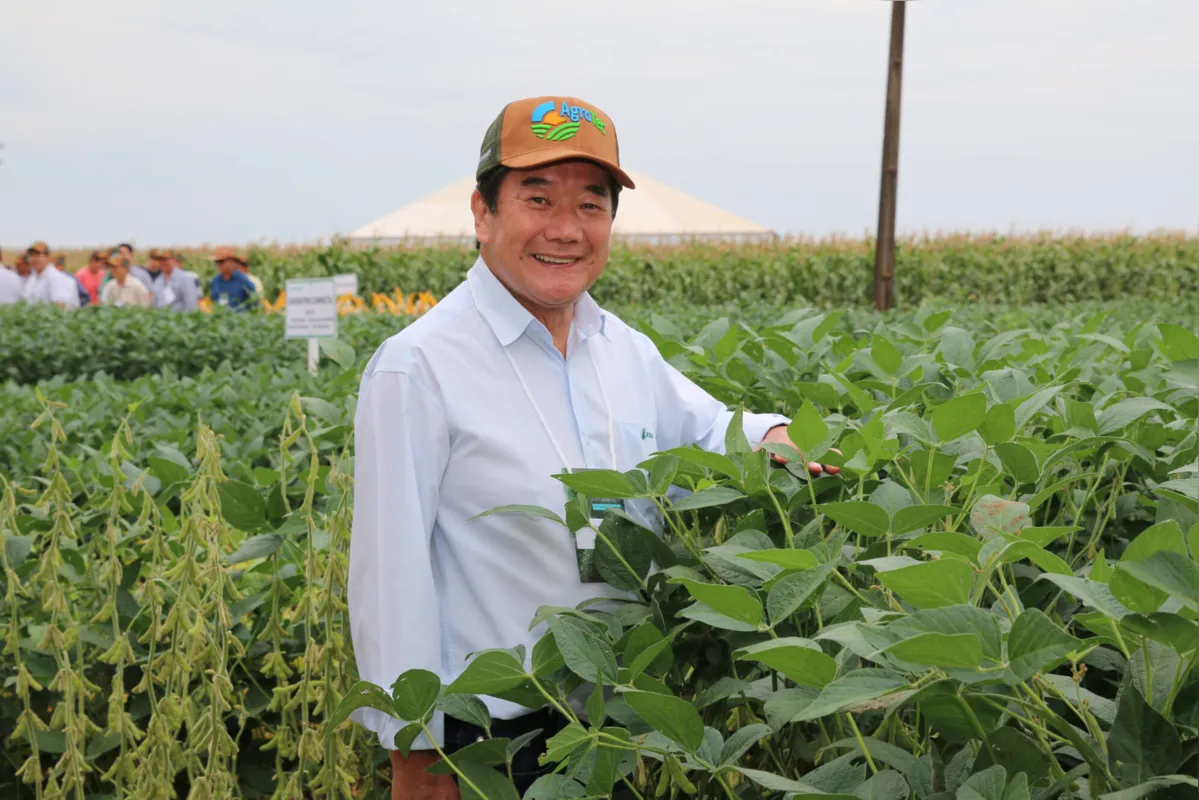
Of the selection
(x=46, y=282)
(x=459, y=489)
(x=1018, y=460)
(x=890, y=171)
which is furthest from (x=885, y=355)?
(x=46, y=282)

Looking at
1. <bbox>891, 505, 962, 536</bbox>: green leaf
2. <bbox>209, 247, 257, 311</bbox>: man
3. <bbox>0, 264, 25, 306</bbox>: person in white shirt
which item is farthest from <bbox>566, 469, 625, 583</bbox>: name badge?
<bbox>0, 264, 25, 306</bbox>: person in white shirt

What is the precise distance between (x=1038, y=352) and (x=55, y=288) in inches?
688

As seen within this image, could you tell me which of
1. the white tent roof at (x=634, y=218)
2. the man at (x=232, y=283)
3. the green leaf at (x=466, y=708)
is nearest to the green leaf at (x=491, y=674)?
the green leaf at (x=466, y=708)

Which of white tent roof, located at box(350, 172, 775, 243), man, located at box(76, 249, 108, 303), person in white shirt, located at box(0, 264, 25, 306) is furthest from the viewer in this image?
white tent roof, located at box(350, 172, 775, 243)

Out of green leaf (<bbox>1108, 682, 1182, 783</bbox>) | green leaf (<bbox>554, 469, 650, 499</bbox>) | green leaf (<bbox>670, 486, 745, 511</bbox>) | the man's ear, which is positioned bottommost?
green leaf (<bbox>1108, 682, 1182, 783</bbox>)

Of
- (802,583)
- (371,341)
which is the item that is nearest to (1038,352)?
(802,583)

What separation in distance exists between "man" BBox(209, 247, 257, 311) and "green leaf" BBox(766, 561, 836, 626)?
15535 mm

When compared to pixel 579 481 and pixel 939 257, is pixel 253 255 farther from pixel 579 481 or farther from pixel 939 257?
pixel 579 481

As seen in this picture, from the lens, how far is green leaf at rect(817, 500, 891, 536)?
4.45 feet

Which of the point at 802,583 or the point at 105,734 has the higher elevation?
the point at 802,583

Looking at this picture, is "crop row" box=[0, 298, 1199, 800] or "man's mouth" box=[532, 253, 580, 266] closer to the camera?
"crop row" box=[0, 298, 1199, 800]

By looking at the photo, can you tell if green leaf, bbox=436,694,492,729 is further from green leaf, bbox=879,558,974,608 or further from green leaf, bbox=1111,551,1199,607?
green leaf, bbox=1111,551,1199,607

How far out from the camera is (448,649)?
1952 mm

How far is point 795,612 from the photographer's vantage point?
4.91 feet
